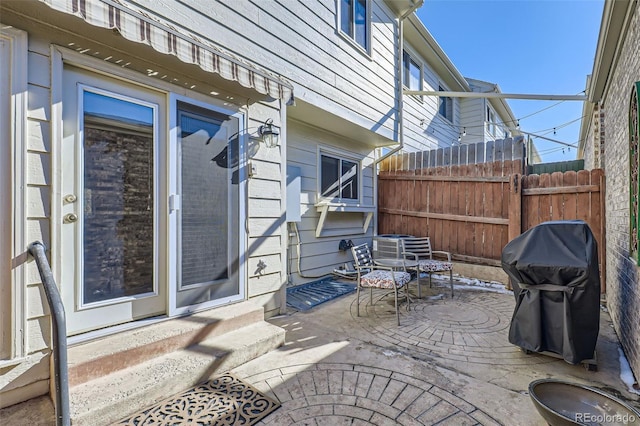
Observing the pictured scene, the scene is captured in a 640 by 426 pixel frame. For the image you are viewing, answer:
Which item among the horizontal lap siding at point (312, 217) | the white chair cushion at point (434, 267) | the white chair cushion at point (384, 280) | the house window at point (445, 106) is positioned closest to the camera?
the white chair cushion at point (384, 280)

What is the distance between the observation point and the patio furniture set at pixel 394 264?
356 centimetres

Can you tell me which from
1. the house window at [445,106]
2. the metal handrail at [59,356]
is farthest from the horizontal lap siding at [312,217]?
the house window at [445,106]

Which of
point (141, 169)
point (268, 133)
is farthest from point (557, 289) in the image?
point (141, 169)

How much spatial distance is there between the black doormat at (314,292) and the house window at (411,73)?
5.17 metres

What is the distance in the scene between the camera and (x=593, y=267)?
2.28 meters

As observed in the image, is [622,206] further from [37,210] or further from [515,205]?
[37,210]

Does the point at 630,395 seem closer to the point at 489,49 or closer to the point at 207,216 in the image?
the point at 207,216

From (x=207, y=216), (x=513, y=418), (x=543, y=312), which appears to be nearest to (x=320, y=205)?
(x=207, y=216)

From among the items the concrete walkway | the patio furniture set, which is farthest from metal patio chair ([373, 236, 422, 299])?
Answer: the concrete walkway

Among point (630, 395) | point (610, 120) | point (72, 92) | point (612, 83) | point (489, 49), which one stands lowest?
point (630, 395)

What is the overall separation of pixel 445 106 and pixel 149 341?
1030 cm

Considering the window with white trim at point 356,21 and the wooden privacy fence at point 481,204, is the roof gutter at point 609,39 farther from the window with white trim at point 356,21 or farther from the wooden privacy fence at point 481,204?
the window with white trim at point 356,21

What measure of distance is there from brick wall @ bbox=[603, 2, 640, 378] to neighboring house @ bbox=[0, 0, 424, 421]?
9.34 feet

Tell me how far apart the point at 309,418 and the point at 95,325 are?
1626 mm
